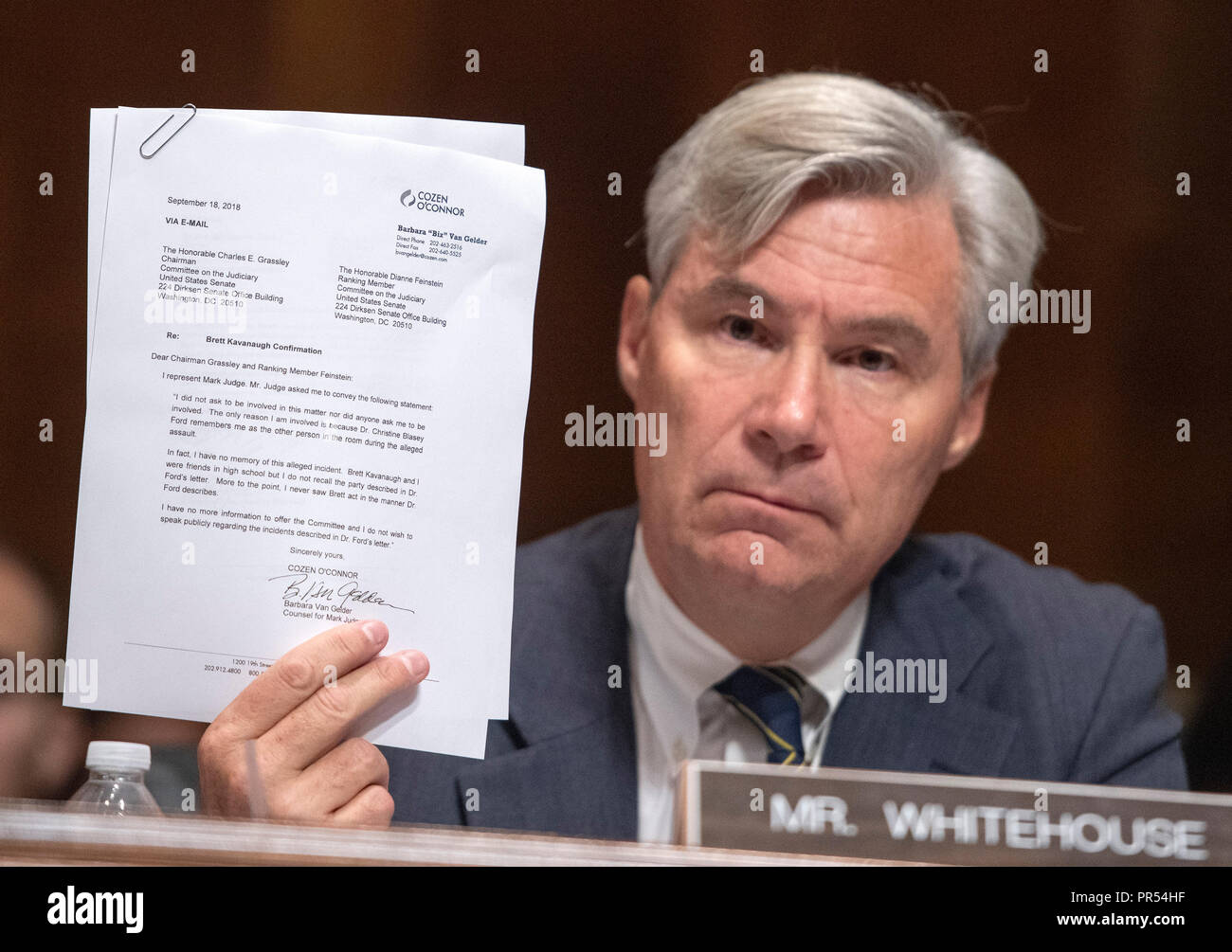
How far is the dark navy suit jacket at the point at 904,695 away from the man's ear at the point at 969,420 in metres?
0.17

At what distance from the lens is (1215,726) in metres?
1.69

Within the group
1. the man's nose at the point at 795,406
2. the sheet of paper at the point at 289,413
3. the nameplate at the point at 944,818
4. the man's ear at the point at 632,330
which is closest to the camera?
the nameplate at the point at 944,818

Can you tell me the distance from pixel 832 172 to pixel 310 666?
871 mm

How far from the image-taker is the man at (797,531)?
1340 millimetres

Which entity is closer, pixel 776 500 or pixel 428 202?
pixel 428 202

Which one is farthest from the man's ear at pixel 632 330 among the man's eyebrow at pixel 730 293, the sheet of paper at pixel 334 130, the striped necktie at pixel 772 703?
the sheet of paper at pixel 334 130

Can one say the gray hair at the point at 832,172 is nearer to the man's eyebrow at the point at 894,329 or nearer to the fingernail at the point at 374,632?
the man's eyebrow at the point at 894,329

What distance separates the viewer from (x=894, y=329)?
137 cm

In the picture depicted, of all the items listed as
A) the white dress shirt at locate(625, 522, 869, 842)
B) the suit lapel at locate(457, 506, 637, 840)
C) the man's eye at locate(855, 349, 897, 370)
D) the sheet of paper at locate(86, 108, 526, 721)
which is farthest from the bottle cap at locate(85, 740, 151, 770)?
the man's eye at locate(855, 349, 897, 370)

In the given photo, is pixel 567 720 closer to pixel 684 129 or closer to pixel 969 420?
pixel 969 420

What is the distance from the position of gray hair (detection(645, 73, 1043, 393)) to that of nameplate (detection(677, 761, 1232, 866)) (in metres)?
0.75
